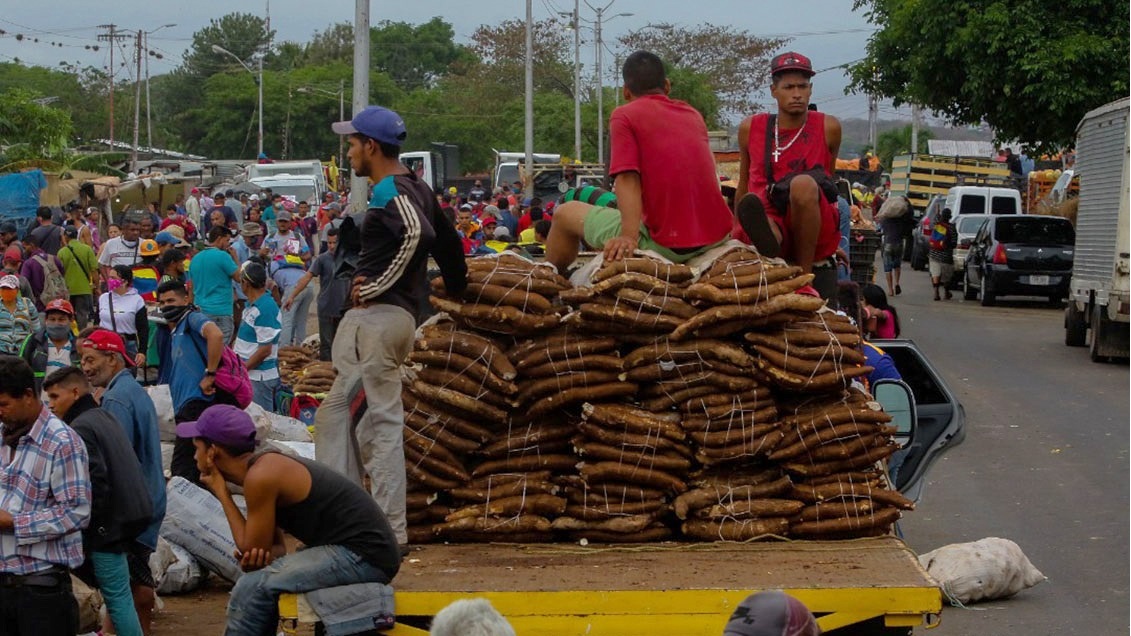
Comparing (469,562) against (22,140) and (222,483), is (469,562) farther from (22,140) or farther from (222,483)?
(22,140)

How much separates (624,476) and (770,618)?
2.49m

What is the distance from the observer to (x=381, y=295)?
21.9ft

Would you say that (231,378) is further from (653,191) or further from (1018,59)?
(1018,59)

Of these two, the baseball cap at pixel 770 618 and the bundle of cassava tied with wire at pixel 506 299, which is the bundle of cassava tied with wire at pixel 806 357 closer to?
the bundle of cassava tied with wire at pixel 506 299

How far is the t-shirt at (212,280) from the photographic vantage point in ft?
49.2

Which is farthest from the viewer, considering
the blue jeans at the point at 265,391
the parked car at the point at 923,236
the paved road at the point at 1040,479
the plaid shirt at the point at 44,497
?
the parked car at the point at 923,236

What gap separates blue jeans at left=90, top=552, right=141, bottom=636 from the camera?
7445 mm

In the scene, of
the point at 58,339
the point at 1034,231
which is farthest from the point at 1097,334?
the point at 58,339

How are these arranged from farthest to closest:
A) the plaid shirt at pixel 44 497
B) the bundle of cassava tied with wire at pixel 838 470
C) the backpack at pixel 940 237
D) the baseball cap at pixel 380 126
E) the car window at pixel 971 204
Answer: the car window at pixel 971 204 → the backpack at pixel 940 237 → the baseball cap at pixel 380 126 → the plaid shirt at pixel 44 497 → the bundle of cassava tied with wire at pixel 838 470

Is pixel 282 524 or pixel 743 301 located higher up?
pixel 743 301

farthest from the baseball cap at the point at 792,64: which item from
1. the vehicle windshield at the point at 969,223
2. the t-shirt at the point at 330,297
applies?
the vehicle windshield at the point at 969,223

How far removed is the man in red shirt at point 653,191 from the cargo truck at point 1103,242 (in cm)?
1372

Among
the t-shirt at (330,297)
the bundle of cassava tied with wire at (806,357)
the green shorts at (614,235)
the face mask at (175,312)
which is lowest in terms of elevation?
the t-shirt at (330,297)

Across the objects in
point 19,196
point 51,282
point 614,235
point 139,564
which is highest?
point 614,235
